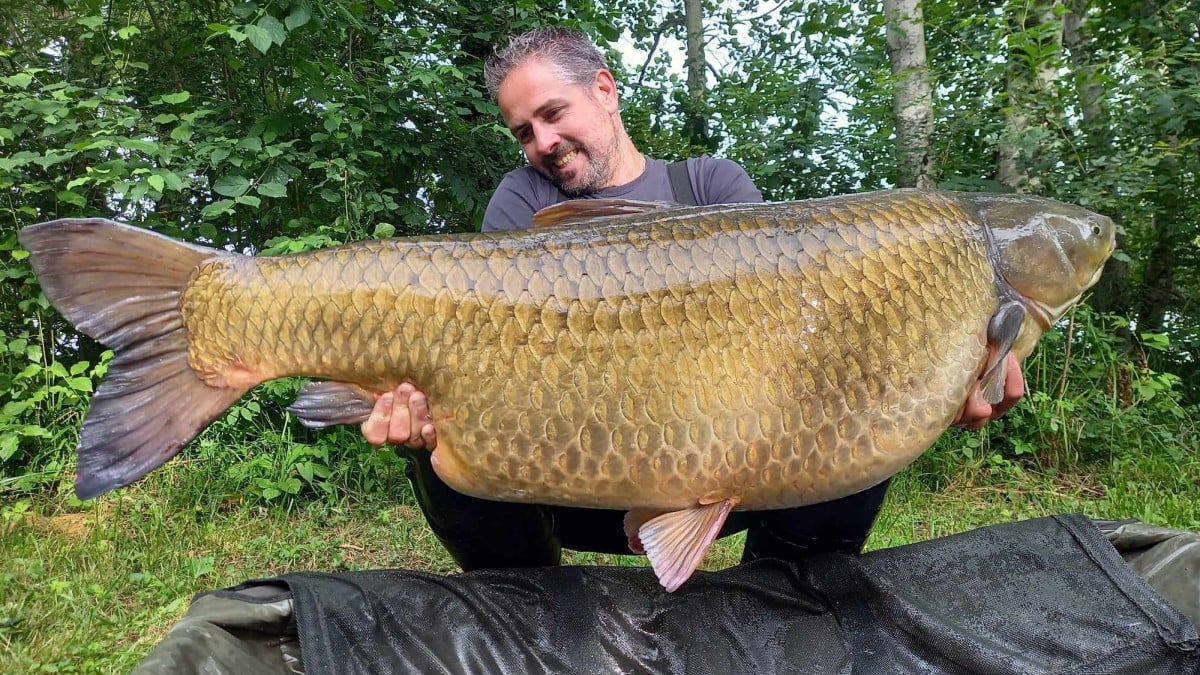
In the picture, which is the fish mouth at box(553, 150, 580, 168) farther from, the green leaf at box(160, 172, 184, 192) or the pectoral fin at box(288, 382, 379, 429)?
the green leaf at box(160, 172, 184, 192)

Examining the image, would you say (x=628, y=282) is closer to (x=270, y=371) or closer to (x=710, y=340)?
(x=710, y=340)

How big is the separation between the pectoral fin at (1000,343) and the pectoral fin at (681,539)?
478 millimetres

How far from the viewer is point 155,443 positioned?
1063 mm

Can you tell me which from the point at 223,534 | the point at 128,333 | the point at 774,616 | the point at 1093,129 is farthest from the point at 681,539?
the point at 1093,129

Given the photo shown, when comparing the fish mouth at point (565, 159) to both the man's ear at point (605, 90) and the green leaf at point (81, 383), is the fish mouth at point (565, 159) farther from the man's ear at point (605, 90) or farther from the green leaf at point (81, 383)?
the green leaf at point (81, 383)

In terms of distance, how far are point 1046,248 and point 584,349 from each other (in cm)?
78

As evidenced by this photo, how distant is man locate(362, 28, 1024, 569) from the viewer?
4.80 feet

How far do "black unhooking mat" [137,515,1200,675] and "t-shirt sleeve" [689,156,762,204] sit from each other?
0.82 metres

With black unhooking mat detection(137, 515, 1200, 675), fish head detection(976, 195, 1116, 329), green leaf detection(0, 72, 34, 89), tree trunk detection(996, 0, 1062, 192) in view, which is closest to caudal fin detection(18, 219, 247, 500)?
black unhooking mat detection(137, 515, 1200, 675)

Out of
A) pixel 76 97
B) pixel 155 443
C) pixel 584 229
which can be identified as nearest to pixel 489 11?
pixel 76 97

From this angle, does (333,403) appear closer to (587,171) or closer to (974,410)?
(587,171)

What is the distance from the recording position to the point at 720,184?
172cm

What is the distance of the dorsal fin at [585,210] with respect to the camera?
1.21 metres

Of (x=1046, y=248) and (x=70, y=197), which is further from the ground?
(x=70, y=197)
